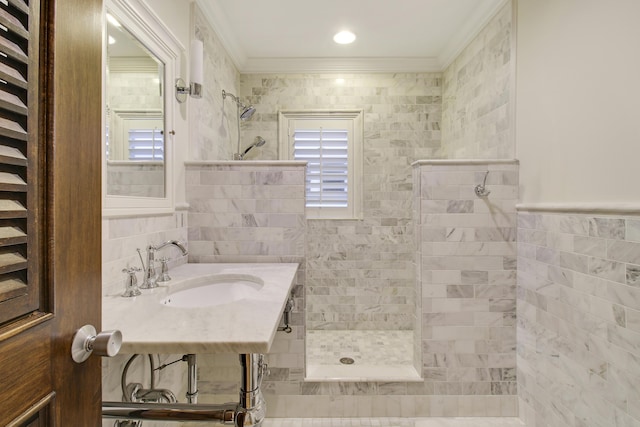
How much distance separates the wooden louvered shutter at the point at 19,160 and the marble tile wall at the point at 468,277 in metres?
1.77

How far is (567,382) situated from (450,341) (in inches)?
21.8

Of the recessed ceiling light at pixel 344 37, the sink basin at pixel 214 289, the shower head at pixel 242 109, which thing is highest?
the recessed ceiling light at pixel 344 37

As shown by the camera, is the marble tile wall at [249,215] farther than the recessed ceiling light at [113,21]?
Yes

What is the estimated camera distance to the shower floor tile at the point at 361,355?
6.40ft

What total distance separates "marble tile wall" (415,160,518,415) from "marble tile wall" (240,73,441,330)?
1.16 meters

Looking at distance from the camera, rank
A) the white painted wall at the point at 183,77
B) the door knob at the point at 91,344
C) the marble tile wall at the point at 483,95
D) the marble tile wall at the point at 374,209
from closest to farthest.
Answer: the door knob at the point at 91,344 < the white painted wall at the point at 183,77 < the marble tile wall at the point at 483,95 < the marble tile wall at the point at 374,209

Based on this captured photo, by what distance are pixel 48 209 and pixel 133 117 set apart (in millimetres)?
1144

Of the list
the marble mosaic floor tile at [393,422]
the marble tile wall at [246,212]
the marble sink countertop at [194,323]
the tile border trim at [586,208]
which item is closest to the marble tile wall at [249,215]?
the marble tile wall at [246,212]

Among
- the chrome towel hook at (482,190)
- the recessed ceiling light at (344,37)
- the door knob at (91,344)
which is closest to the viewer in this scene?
the door knob at (91,344)

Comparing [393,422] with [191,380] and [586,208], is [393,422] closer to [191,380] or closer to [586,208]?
[191,380]

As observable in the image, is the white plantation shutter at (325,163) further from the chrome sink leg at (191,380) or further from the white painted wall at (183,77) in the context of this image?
the chrome sink leg at (191,380)

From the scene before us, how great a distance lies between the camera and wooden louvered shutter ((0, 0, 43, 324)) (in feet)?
1.27

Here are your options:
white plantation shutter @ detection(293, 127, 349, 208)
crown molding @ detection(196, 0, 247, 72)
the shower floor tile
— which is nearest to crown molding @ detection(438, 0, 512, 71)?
white plantation shutter @ detection(293, 127, 349, 208)

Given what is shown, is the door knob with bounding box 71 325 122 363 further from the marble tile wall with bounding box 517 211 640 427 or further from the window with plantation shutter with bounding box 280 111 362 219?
the window with plantation shutter with bounding box 280 111 362 219
